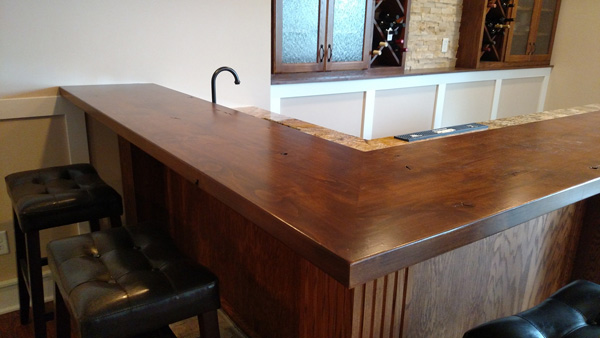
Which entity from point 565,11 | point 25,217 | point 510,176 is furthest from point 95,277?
point 565,11

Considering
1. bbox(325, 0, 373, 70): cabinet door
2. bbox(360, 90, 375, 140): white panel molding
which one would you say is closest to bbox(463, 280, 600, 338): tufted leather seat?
bbox(325, 0, 373, 70): cabinet door

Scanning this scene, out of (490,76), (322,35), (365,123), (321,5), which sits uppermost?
(321,5)

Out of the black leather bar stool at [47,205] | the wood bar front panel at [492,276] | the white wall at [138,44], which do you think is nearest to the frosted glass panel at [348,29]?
the white wall at [138,44]

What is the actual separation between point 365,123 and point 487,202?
302cm

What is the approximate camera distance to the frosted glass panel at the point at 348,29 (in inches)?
129

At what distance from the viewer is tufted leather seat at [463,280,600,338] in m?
0.88

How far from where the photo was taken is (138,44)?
2.25 m

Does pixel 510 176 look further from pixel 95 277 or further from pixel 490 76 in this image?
pixel 490 76

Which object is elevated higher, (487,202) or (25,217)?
(487,202)

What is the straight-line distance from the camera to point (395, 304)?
3.23 ft

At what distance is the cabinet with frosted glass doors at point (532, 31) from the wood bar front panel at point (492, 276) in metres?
3.52

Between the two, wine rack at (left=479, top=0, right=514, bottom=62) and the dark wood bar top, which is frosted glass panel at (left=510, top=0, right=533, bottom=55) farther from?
the dark wood bar top

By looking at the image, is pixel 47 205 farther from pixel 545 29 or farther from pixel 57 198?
pixel 545 29

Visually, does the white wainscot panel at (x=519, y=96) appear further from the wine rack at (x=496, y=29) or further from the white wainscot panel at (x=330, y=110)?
the white wainscot panel at (x=330, y=110)
